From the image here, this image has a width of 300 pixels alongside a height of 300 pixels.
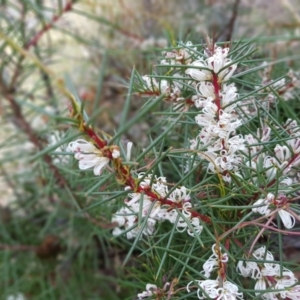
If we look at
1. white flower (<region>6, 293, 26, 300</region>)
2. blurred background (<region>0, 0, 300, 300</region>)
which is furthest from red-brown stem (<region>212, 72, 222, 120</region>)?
white flower (<region>6, 293, 26, 300</region>)

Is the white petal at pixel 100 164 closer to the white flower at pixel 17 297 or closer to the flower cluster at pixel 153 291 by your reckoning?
the flower cluster at pixel 153 291

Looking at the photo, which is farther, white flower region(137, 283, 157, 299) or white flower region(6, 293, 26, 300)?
white flower region(6, 293, 26, 300)

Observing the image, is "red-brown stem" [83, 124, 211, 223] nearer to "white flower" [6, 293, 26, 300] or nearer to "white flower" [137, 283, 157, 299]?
"white flower" [137, 283, 157, 299]

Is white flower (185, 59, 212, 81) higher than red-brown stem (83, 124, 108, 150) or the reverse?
higher

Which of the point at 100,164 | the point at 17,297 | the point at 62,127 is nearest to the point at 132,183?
the point at 100,164

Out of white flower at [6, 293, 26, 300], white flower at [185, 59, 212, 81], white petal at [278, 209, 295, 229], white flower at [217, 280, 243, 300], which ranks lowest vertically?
white flower at [6, 293, 26, 300]

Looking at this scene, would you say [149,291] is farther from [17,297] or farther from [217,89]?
[17,297]
